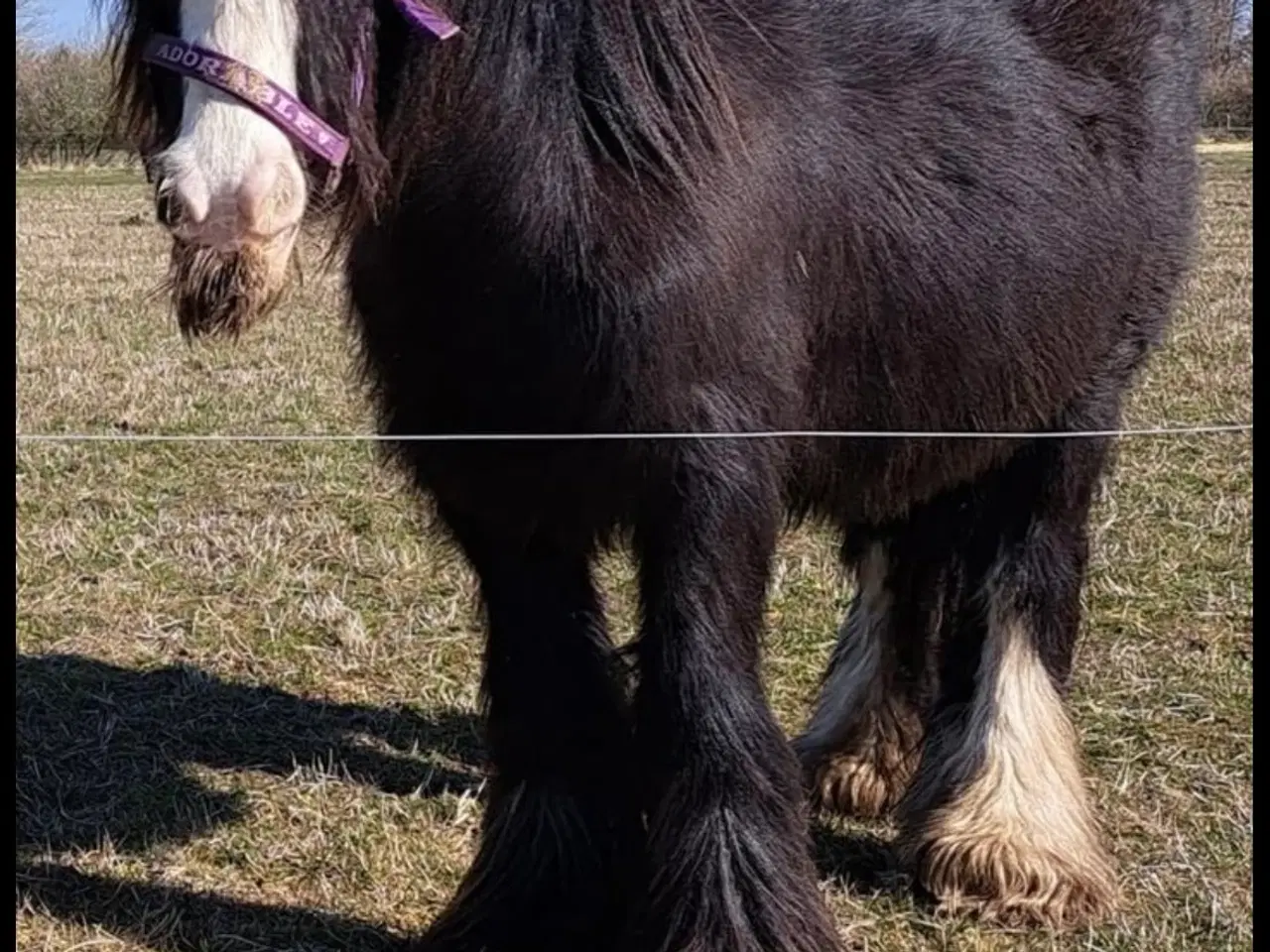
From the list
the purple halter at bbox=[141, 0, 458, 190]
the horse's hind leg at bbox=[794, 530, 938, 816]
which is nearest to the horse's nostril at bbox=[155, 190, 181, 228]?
the purple halter at bbox=[141, 0, 458, 190]

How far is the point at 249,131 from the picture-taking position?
183 centimetres

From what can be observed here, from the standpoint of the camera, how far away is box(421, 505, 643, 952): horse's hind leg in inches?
109

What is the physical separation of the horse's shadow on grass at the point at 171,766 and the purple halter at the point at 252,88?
63.1 inches

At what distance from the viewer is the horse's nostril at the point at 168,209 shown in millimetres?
1836

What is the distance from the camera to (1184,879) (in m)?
3.09

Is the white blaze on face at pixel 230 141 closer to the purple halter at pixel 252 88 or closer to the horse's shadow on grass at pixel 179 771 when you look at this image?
the purple halter at pixel 252 88

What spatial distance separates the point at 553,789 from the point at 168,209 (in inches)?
54.6

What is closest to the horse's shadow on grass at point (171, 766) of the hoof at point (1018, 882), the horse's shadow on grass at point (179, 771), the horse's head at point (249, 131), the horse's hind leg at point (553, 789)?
the horse's shadow on grass at point (179, 771)

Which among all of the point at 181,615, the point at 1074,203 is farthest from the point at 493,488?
the point at 181,615

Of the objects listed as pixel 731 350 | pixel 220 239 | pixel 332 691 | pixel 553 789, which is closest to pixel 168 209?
pixel 220 239

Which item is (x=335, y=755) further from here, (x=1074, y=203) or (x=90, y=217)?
(x=90, y=217)

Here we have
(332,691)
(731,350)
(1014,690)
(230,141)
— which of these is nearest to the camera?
(230,141)

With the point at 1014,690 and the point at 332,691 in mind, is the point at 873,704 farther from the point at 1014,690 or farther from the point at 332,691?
the point at 332,691

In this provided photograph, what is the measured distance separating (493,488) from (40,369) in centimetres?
617
